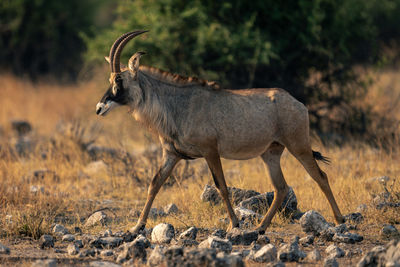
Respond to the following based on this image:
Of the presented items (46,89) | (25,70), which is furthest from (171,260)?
(25,70)

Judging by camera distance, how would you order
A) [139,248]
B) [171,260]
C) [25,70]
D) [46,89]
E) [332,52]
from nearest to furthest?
[171,260]
[139,248]
[332,52]
[46,89]
[25,70]

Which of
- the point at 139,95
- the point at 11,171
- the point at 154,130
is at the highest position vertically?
the point at 139,95

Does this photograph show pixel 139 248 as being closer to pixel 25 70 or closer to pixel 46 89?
pixel 46 89

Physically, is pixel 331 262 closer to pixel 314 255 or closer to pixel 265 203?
pixel 314 255

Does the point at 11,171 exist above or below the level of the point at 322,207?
above

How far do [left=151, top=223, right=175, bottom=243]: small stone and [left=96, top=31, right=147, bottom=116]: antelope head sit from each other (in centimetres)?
155

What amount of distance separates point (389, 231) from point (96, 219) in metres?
3.77

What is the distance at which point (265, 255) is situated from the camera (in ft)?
19.8

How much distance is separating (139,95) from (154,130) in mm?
484

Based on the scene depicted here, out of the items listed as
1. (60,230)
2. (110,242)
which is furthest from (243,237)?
(60,230)

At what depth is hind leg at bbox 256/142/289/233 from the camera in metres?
7.68

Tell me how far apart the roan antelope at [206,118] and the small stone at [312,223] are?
57cm

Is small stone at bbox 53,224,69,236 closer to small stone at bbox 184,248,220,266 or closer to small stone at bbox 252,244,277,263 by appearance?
small stone at bbox 184,248,220,266

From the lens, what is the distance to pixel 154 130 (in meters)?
7.62
